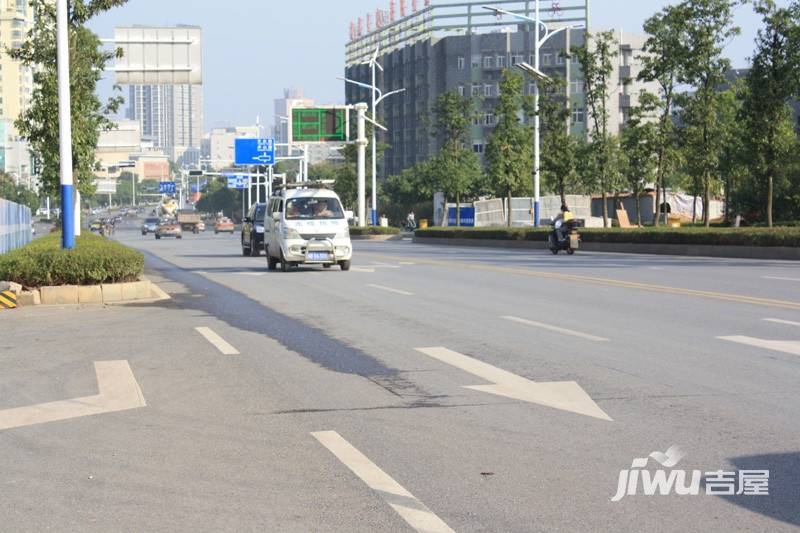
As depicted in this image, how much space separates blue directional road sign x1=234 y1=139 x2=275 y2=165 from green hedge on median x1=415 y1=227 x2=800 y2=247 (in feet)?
120

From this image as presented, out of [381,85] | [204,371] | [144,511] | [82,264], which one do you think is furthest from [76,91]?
[381,85]

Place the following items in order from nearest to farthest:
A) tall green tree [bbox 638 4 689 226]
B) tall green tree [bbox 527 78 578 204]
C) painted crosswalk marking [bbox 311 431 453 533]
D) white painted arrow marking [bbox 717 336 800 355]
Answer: painted crosswalk marking [bbox 311 431 453 533] → white painted arrow marking [bbox 717 336 800 355] → tall green tree [bbox 638 4 689 226] → tall green tree [bbox 527 78 578 204]

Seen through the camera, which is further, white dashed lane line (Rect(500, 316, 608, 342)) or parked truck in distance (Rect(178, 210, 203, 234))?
parked truck in distance (Rect(178, 210, 203, 234))

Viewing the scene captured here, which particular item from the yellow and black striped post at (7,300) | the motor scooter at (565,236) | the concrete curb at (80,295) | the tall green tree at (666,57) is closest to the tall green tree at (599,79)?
the tall green tree at (666,57)

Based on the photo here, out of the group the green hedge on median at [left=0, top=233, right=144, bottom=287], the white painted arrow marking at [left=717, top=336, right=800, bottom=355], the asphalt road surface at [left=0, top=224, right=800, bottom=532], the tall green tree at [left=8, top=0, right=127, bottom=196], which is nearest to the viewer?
the asphalt road surface at [left=0, top=224, right=800, bottom=532]

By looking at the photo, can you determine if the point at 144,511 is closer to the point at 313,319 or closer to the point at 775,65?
the point at 313,319

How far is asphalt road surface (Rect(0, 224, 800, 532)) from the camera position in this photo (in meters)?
5.64

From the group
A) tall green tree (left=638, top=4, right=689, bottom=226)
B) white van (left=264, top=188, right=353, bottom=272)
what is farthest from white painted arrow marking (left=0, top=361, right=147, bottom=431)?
tall green tree (left=638, top=4, right=689, bottom=226)

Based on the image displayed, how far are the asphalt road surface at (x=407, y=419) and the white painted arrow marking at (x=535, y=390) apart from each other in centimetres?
4

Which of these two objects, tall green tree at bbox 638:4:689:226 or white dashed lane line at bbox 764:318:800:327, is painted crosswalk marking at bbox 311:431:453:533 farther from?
tall green tree at bbox 638:4:689:226

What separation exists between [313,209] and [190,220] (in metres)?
71.2

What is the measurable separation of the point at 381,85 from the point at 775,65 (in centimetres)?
9906

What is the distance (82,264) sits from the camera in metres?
18.1

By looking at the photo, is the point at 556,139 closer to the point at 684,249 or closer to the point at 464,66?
the point at 684,249
